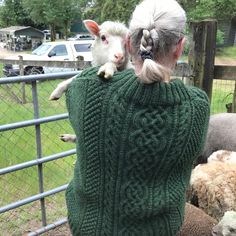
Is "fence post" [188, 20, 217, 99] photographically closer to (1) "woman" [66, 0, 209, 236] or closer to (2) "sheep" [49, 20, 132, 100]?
(2) "sheep" [49, 20, 132, 100]

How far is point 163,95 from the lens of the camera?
1537 mm

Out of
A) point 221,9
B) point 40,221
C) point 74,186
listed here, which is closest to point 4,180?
point 40,221

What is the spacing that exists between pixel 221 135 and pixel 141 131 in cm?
276

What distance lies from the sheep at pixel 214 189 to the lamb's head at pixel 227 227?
410 millimetres

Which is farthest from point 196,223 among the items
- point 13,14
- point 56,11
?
point 13,14

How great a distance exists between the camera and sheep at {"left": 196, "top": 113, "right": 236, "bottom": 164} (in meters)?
4.09

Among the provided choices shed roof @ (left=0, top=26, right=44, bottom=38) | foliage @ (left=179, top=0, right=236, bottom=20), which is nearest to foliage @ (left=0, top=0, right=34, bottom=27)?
shed roof @ (left=0, top=26, right=44, bottom=38)

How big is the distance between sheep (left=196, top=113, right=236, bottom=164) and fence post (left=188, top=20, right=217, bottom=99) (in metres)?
0.53

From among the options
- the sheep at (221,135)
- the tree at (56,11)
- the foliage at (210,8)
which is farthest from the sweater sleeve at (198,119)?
the tree at (56,11)

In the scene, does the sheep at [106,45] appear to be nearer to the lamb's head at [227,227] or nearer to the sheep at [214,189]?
the lamb's head at [227,227]

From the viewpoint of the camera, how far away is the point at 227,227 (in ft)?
8.54

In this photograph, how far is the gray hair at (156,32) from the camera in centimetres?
146

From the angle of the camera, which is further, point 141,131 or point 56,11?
point 56,11

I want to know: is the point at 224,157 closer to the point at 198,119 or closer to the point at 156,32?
the point at 198,119
